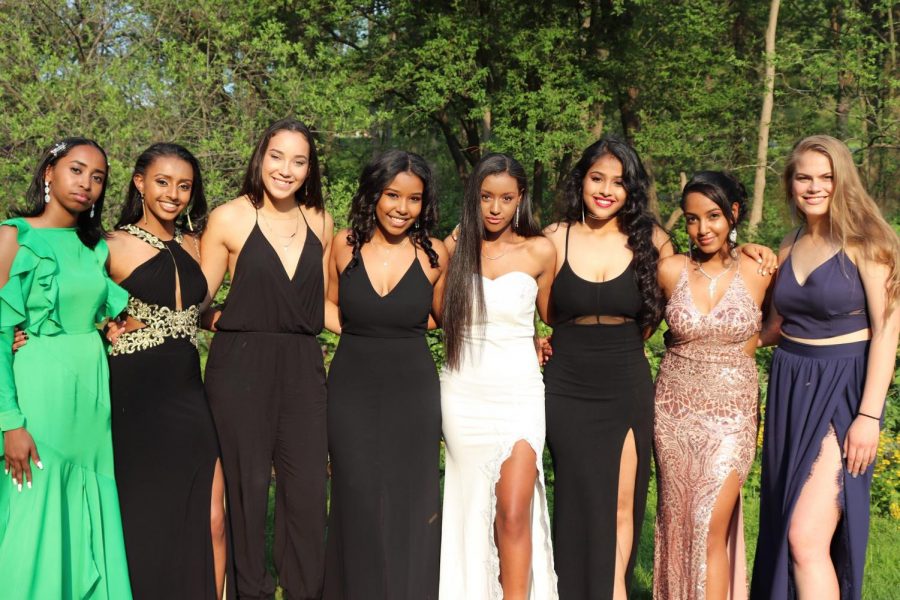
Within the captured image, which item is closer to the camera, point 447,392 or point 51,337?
point 51,337

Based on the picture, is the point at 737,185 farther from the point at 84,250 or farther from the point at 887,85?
the point at 887,85

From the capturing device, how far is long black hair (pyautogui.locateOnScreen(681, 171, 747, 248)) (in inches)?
165

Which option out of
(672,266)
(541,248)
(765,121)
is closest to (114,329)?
(541,248)

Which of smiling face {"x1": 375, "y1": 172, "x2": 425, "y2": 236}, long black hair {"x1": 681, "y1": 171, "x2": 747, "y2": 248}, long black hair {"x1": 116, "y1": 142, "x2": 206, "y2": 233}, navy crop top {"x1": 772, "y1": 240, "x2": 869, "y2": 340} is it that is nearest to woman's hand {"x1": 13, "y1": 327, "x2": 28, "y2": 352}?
long black hair {"x1": 116, "y1": 142, "x2": 206, "y2": 233}

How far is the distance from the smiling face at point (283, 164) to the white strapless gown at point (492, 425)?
1.16m

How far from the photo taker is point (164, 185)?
4.11 metres

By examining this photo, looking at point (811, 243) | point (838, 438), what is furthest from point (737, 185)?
point (838, 438)

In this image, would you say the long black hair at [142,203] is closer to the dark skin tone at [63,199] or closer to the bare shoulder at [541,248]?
the dark skin tone at [63,199]

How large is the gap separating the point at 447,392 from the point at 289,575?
1.27m

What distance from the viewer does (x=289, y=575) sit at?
4340 millimetres

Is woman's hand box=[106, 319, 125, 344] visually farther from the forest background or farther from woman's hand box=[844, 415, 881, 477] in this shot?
the forest background

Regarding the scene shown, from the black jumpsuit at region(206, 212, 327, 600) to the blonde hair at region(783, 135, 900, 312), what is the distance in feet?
8.53

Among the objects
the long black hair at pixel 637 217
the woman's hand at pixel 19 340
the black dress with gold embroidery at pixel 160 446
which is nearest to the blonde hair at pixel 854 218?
the long black hair at pixel 637 217

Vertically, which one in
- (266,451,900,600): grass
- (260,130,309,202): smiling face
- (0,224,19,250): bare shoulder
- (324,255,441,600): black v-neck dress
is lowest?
(266,451,900,600): grass
